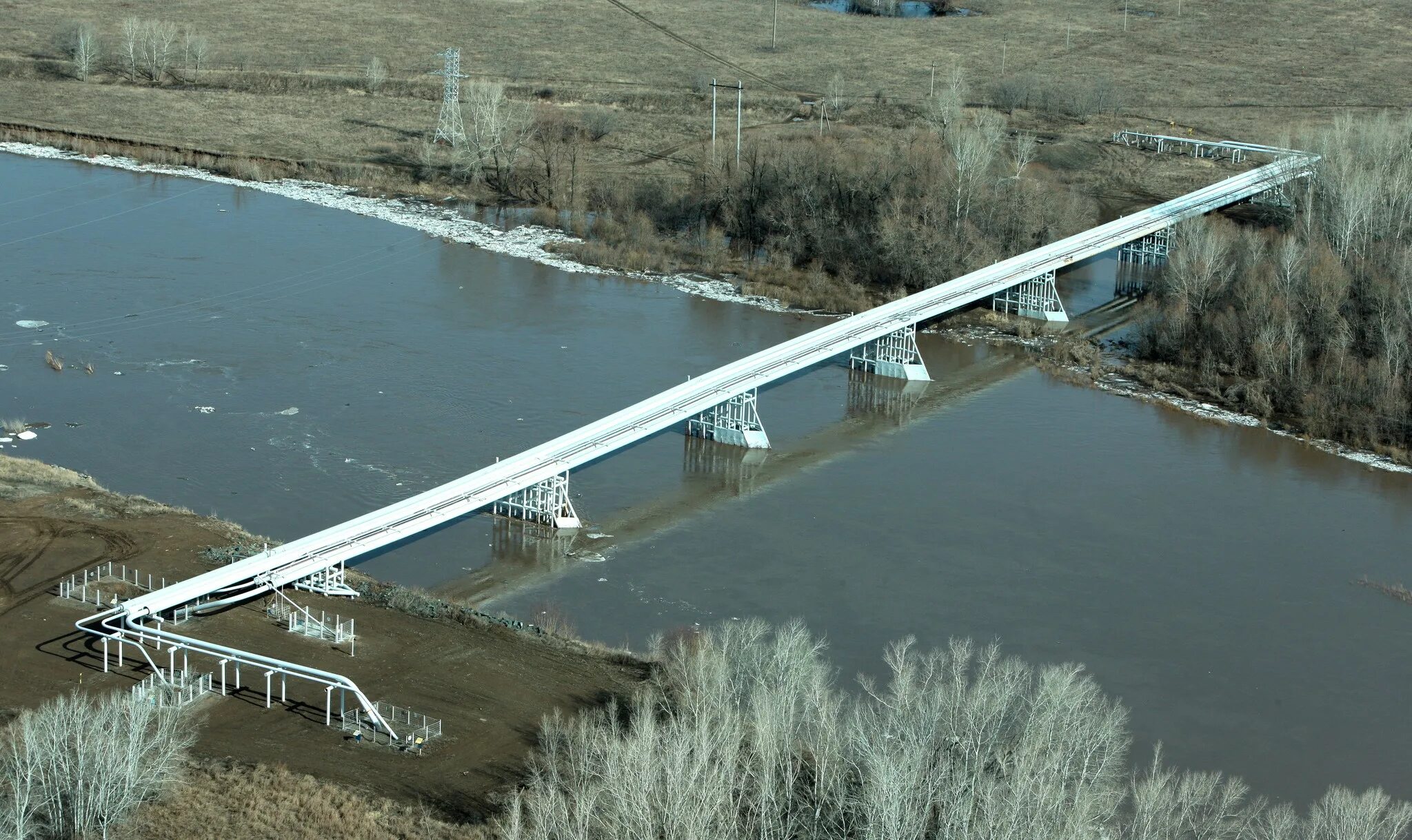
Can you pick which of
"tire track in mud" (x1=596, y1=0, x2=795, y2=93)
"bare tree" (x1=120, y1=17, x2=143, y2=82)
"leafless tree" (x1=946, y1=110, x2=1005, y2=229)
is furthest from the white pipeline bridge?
"bare tree" (x1=120, y1=17, x2=143, y2=82)

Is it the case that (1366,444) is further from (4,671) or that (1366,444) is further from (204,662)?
(4,671)

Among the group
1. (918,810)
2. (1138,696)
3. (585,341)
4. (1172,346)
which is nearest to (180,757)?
(918,810)

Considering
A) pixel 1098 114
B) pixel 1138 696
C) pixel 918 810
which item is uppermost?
pixel 1098 114

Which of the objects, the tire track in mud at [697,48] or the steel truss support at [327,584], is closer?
the steel truss support at [327,584]

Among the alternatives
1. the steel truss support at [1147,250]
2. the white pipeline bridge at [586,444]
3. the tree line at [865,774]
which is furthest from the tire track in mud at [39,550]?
the steel truss support at [1147,250]

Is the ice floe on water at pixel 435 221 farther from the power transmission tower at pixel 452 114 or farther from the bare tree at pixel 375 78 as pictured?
the bare tree at pixel 375 78

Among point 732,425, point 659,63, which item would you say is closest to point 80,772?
point 732,425
